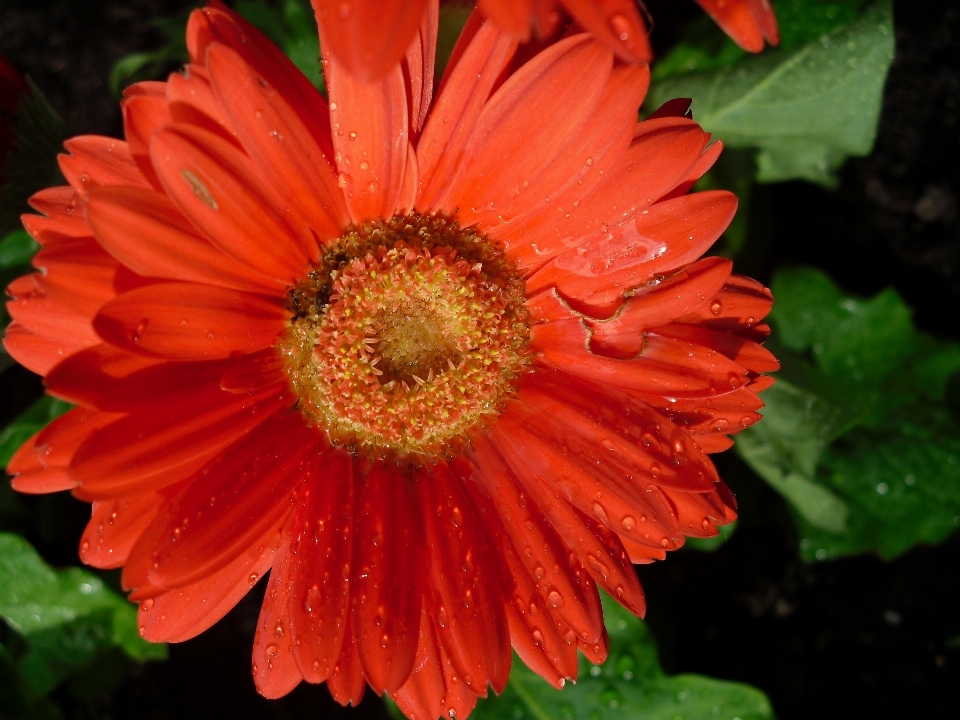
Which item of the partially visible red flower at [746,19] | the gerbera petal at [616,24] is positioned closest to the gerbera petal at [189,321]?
the gerbera petal at [616,24]

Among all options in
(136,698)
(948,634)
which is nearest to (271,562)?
(136,698)

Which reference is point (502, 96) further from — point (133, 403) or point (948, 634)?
point (948, 634)

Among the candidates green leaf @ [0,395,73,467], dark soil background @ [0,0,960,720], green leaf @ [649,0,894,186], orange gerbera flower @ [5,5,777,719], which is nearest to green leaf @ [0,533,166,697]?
green leaf @ [0,395,73,467]

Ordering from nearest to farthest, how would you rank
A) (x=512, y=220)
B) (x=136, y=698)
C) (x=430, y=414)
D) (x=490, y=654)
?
1. (x=490, y=654)
2. (x=512, y=220)
3. (x=430, y=414)
4. (x=136, y=698)

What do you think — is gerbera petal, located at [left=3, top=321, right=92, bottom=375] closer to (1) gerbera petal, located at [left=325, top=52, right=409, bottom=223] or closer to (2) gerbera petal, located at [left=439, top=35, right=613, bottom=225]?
(1) gerbera petal, located at [left=325, top=52, right=409, bottom=223]

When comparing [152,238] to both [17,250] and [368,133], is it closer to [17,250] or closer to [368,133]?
[368,133]

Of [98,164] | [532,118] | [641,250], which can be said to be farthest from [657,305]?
[98,164]
